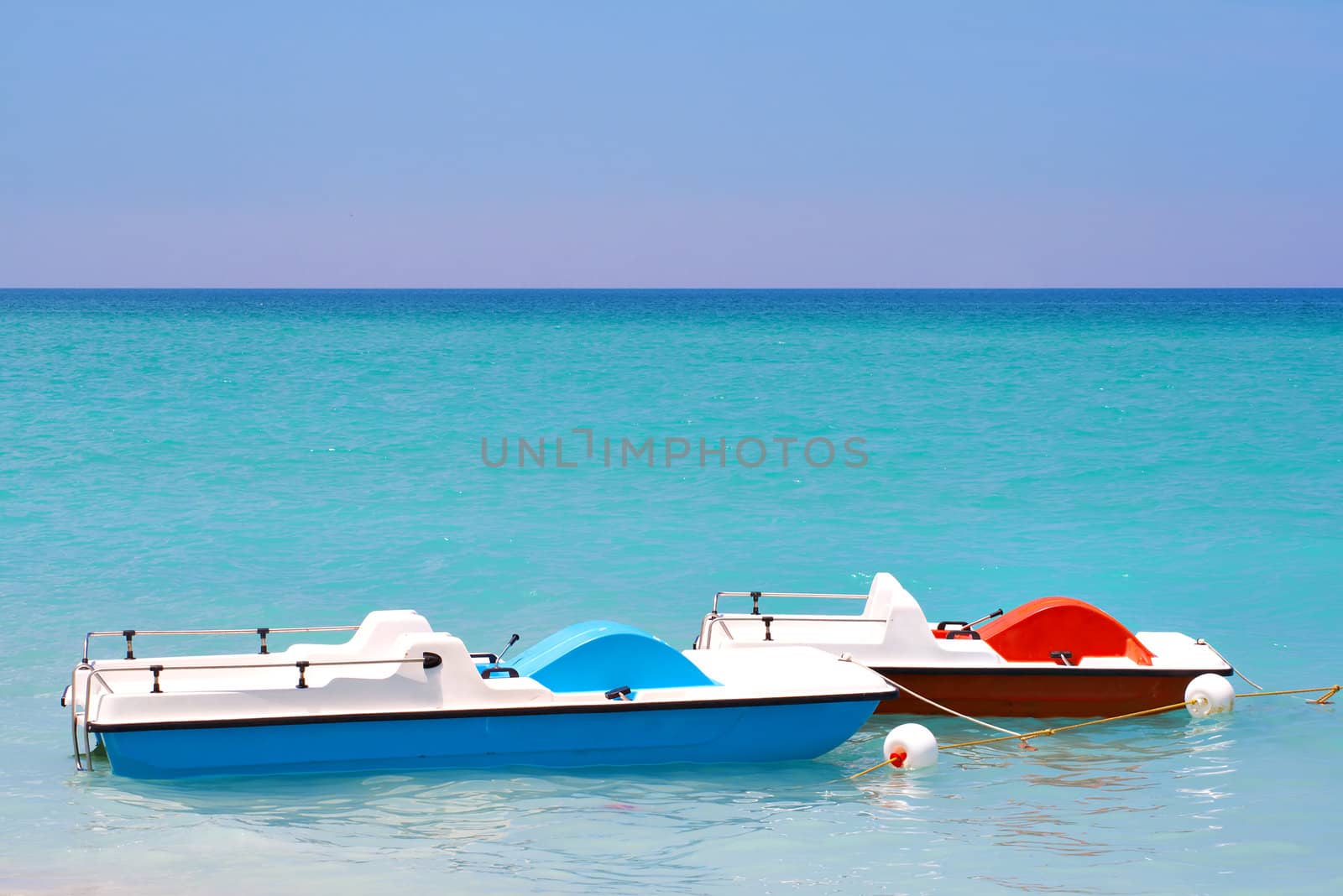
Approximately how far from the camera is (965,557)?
1670cm

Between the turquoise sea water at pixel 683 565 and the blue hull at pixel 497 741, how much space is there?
0.13 meters

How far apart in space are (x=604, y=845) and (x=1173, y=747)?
4.15 metres

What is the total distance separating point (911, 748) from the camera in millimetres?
8578

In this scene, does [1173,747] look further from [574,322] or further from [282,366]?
[574,322]

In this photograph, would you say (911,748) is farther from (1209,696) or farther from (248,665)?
(248,665)

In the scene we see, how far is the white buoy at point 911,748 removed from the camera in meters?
Result: 8.58

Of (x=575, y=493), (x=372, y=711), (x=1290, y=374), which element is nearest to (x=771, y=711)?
(x=372, y=711)

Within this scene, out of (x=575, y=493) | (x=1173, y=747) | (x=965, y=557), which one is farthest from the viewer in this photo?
(x=575, y=493)

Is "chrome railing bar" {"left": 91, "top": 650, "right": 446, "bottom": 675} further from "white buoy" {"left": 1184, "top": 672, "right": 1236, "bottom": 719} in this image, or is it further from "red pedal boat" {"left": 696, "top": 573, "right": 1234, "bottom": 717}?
"white buoy" {"left": 1184, "top": 672, "right": 1236, "bottom": 719}

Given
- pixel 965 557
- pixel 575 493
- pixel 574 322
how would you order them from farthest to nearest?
1. pixel 574 322
2. pixel 575 493
3. pixel 965 557

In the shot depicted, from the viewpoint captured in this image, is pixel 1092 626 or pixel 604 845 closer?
pixel 604 845

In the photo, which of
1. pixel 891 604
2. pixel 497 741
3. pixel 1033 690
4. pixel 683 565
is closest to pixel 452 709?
pixel 497 741

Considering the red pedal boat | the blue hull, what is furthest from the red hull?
the blue hull

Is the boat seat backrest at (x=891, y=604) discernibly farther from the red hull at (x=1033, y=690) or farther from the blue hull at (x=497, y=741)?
the blue hull at (x=497, y=741)
